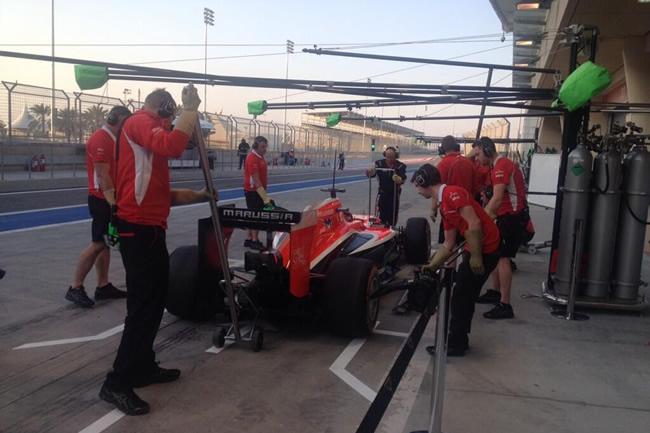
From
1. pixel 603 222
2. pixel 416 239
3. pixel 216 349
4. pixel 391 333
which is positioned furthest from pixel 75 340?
pixel 603 222

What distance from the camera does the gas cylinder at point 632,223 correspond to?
19.3 ft

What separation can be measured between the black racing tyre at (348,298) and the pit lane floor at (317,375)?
0.63 ft

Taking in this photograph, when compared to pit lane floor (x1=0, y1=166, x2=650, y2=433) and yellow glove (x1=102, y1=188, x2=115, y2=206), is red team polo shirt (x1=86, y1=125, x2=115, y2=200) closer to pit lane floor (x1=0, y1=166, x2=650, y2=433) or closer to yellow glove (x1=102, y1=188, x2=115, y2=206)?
yellow glove (x1=102, y1=188, x2=115, y2=206)

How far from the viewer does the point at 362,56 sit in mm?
5910

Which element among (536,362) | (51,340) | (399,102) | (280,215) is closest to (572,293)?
(536,362)

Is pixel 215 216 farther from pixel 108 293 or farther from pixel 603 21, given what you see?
pixel 603 21

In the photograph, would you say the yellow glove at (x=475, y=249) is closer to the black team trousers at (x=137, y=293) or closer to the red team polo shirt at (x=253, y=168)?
the black team trousers at (x=137, y=293)

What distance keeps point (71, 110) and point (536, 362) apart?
21.0 m

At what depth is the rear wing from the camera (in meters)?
4.73

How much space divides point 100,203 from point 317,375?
2.94 metres

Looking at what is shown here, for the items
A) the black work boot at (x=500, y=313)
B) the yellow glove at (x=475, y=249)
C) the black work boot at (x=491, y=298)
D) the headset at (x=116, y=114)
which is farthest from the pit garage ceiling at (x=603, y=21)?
the headset at (x=116, y=114)

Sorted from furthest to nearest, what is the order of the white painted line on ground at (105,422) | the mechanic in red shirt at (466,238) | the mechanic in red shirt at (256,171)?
Result: the mechanic in red shirt at (256,171) < the mechanic in red shirt at (466,238) < the white painted line on ground at (105,422)

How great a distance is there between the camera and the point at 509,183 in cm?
602

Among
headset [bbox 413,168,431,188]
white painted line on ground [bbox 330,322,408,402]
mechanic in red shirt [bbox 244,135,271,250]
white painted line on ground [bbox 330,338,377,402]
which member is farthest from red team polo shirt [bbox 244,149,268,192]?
headset [bbox 413,168,431,188]
